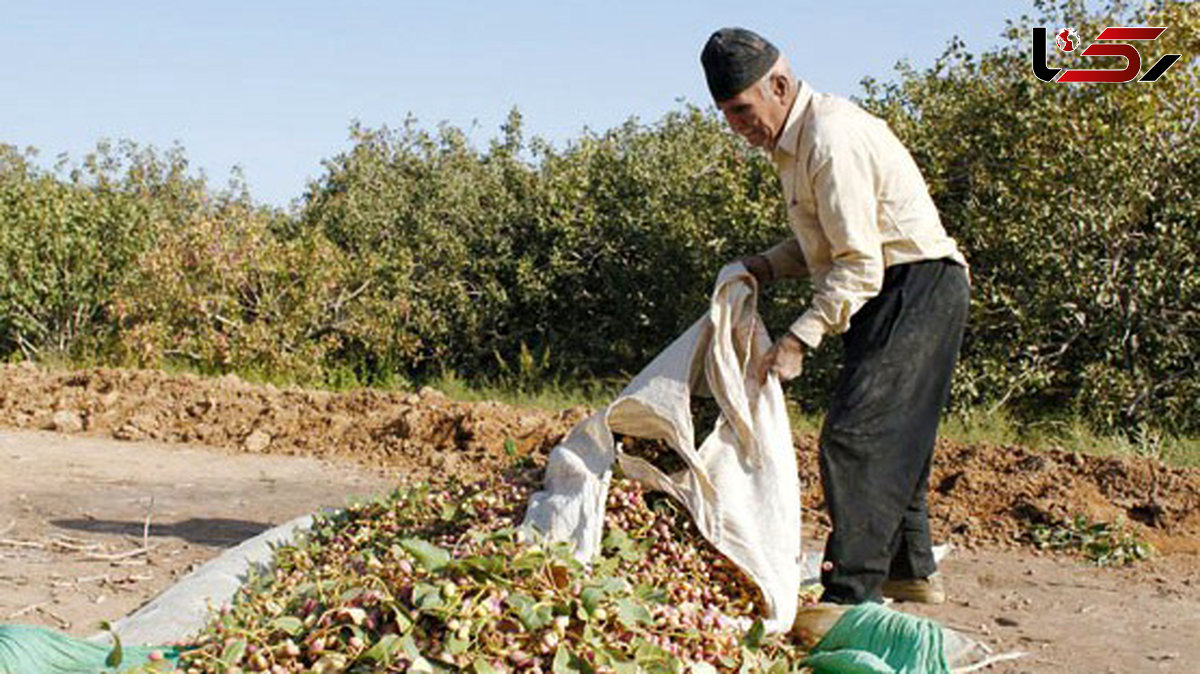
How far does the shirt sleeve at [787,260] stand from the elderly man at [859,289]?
0.53 feet

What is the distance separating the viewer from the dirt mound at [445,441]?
19.4 ft

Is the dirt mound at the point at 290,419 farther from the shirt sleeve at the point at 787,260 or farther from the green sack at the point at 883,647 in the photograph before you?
the green sack at the point at 883,647

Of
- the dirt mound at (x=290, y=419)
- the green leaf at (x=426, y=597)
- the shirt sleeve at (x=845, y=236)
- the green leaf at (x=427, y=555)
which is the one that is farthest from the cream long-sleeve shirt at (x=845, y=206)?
the dirt mound at (x=290, y=419)

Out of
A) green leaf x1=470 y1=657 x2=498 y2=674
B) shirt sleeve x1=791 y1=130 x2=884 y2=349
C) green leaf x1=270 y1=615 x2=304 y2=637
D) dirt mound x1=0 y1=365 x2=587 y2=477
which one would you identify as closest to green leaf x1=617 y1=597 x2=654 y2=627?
green leaf x1=470 y1=657 x2=498 y2=674

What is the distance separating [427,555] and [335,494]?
12.2 feet

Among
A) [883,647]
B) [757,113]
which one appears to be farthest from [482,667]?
[757,113]

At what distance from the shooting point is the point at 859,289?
3838 millimetres

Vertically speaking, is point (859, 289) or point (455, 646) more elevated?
point (859, 289)

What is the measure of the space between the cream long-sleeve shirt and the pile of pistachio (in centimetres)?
77

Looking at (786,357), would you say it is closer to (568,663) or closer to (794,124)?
(794,124)

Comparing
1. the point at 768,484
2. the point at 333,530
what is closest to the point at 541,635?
the point at 768,484

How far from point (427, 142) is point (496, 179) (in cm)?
263

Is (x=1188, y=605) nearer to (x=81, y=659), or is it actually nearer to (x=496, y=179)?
(x=81, y=659)

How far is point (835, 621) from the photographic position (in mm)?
3656
